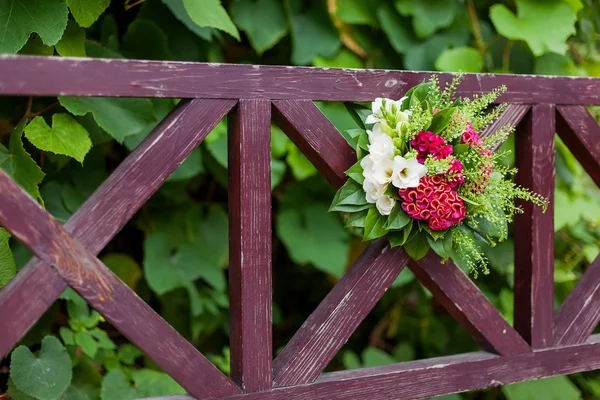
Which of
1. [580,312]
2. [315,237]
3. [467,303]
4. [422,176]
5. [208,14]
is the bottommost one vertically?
[315,237]

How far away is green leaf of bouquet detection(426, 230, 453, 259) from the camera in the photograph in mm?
919

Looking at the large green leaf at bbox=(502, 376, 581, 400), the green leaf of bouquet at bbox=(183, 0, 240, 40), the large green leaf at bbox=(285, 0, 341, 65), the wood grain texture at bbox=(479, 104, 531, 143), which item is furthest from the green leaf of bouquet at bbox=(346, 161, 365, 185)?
the large green leaf at bbox=(502, 376, 581, 400)

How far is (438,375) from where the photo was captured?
99cm

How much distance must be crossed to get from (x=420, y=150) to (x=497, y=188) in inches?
4.9

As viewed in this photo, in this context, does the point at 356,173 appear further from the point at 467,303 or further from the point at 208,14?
the point at 208,14

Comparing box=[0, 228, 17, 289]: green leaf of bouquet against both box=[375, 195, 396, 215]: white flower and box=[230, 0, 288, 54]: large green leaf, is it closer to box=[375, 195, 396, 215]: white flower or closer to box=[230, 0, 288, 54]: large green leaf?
box=[375, 195, 396, 215]: white flower

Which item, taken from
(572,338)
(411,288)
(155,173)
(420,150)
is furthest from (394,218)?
(411,288)

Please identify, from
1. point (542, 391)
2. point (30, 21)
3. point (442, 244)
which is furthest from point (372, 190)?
point (542, 391)

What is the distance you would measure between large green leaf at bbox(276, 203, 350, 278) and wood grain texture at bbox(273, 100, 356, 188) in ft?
1.88

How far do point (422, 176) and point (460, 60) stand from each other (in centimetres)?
68

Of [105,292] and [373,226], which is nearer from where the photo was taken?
[105,292]

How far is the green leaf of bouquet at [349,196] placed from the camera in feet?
2.94

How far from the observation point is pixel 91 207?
78 centimetres

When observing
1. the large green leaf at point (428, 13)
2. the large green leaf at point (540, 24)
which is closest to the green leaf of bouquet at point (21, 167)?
the large green leaf at point (428, 13)
